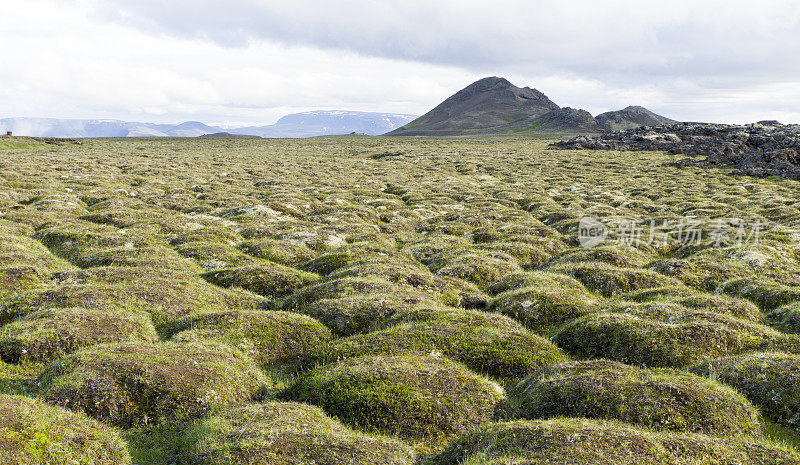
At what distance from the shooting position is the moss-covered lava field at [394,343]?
32.2 feet

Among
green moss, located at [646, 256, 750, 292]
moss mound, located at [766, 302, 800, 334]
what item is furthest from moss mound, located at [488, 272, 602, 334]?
moss mound, located at [766, 302, 800, 334]

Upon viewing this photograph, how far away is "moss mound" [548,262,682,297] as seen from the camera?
22.0m

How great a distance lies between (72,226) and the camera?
31266 millimetres

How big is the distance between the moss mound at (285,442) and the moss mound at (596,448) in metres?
1.49

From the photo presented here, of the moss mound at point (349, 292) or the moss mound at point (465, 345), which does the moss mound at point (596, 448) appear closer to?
the moss mound at point (465, 345)

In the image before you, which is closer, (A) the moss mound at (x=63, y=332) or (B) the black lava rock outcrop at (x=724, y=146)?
(A) the moss mound at (x=63, y=332)

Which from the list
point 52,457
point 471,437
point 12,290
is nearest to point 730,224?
point 471,437

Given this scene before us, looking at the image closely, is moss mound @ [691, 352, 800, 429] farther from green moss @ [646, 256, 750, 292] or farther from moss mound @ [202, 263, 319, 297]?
moss mound @ [202, 263, 319, 297]

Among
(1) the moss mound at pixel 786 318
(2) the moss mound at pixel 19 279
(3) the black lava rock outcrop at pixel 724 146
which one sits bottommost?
(1) the moss mound at pixel 786 318

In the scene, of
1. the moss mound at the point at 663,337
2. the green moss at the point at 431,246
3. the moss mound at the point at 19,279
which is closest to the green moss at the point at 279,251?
the green moss at the point at 431,246

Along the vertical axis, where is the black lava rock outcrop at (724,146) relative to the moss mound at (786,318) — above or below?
above

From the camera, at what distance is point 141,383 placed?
11.7 meters

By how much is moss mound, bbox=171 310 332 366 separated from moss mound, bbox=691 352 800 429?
12.1 meters

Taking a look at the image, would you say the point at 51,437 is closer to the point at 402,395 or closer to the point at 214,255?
A: the point at 402,395
